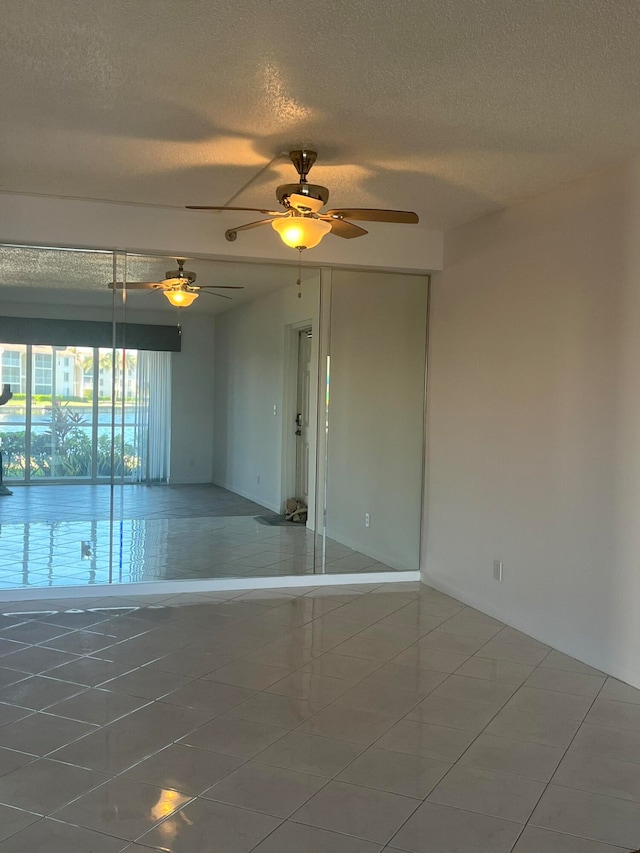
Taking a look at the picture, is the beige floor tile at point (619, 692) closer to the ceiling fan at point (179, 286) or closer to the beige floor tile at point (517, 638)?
the beige floor tile at point (517, 638)

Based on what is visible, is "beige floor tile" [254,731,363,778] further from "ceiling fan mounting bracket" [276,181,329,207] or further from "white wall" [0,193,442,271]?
"white wall" [0,193,442,271]

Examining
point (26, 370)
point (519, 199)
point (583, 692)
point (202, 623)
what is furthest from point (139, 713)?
point (519, 199)

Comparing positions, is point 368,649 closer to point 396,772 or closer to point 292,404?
point 396,772

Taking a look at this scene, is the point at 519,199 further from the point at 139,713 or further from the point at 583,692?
the point at 139,713

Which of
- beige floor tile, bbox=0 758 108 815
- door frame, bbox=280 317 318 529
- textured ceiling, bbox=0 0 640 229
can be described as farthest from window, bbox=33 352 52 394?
beige floor tile, bbox=0 758 108 815

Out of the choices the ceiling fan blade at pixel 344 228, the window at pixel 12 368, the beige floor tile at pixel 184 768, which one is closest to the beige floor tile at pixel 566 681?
the beige floor tile at pixel 184 768

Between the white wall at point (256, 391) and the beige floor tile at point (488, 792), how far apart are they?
2.84 metres

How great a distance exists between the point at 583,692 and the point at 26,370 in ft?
12.0

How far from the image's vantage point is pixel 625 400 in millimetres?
3699

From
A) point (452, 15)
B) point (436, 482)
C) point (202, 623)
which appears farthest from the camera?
point (436, 482)

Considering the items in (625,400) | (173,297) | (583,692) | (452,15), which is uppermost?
(452,15)

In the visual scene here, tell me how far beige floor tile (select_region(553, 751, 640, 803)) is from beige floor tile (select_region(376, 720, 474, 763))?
37cm

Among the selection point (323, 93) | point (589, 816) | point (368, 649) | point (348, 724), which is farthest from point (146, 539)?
point (589, 816)

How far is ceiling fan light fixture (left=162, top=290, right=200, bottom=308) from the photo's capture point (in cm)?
505
